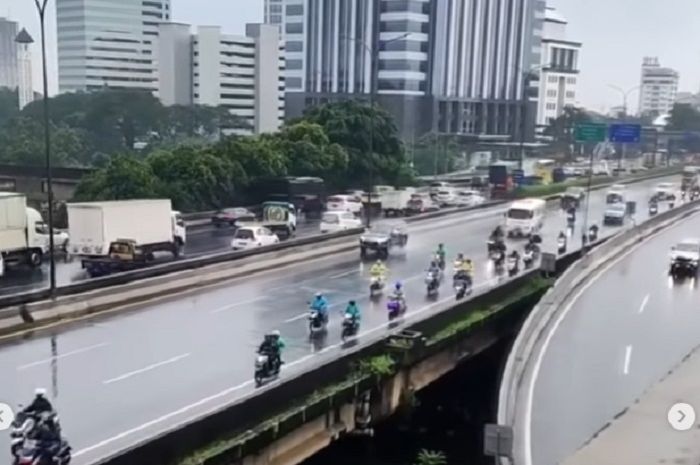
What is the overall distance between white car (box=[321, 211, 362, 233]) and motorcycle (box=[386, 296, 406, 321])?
16.6 meters

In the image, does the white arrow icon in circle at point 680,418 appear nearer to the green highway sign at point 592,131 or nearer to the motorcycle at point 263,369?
the motorcycle at point 263,369

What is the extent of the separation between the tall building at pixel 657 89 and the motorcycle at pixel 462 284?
113715 millimetres

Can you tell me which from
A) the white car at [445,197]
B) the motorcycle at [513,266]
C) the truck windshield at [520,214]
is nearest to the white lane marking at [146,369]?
the motorcycle at [513,266]

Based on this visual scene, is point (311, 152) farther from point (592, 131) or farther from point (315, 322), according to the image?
point (315, 322)

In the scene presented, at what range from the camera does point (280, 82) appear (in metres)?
Result: 129

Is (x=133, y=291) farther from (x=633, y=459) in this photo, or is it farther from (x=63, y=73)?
(x=63, y=73)

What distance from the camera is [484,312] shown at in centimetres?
2500

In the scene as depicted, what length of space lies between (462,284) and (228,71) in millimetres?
99821

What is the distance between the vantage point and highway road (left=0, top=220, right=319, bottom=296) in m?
28.6

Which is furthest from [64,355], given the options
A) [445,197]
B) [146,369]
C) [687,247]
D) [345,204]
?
[445,197]

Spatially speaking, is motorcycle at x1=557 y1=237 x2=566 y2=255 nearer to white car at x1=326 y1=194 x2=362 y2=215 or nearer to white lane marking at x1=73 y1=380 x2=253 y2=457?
white car at x1=326 y1=194 x2=362 y2=215

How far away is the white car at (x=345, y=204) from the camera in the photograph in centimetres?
5122

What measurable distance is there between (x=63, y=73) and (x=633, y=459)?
143742 millimetres

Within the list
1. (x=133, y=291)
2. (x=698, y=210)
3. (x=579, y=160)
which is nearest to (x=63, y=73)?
(x=579, y=160)
